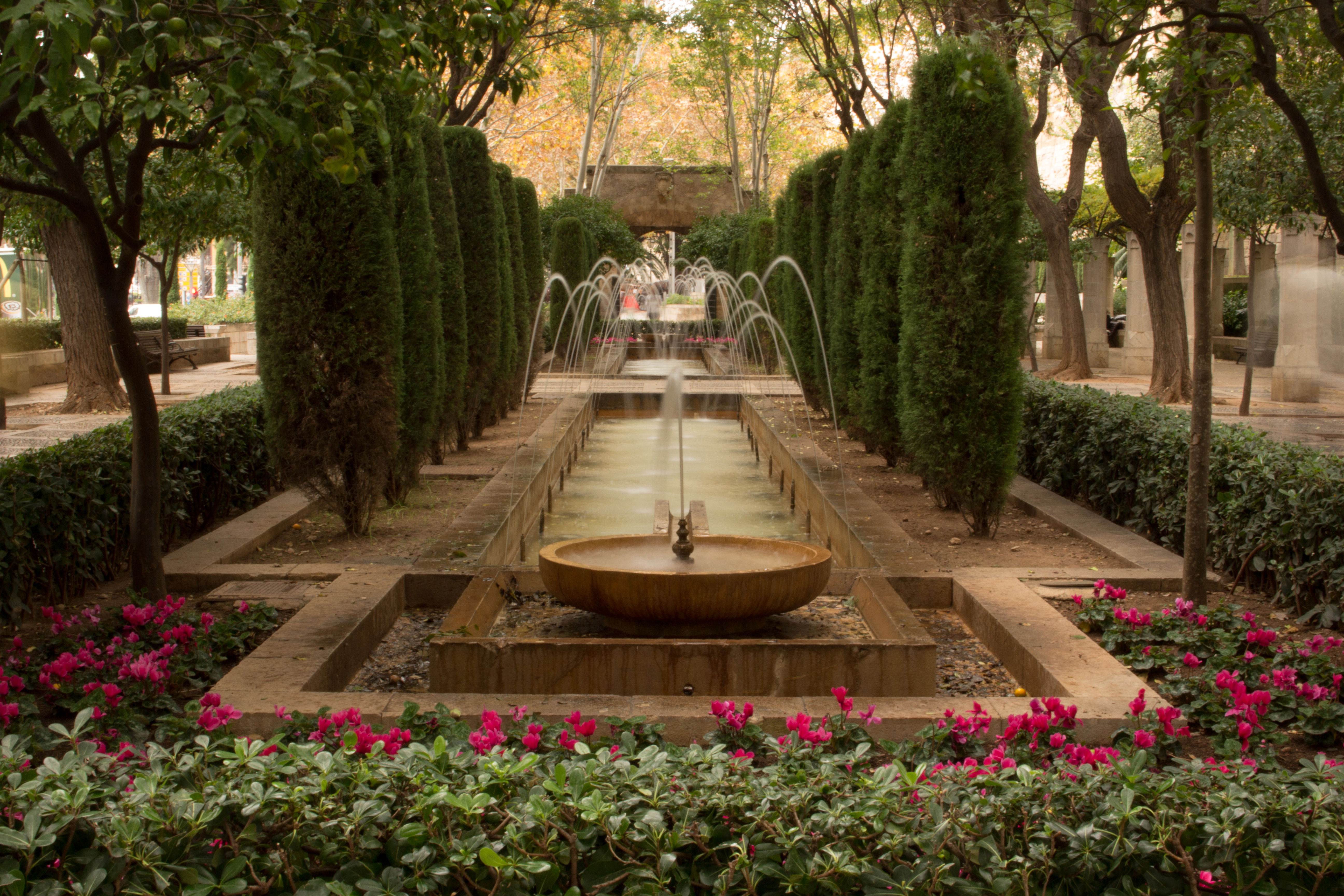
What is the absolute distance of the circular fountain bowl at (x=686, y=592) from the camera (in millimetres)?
4219

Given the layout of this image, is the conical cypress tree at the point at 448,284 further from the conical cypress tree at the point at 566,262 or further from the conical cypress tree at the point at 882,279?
the conical cypress tree at the point at 566,262

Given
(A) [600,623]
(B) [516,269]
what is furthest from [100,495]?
(B) [516,269]

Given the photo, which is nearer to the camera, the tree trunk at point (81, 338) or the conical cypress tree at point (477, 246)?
the conical cypress tree at point (477, 246)

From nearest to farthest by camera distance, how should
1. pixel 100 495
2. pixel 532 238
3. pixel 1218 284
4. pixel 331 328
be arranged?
pixel 100 495 < pixel 331 328 < pixel 532 238 < pixel 1218 284

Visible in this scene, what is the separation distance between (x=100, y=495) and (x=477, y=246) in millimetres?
5836

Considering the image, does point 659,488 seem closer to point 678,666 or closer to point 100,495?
point 100,495

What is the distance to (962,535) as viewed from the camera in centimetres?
719

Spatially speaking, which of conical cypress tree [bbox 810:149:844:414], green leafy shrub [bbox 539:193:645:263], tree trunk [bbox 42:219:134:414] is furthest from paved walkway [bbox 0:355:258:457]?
green leafy shrub [bbox 539:193:645:263]

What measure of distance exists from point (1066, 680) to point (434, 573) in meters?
3.00

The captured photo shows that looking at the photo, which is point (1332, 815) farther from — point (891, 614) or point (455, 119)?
point (455, 119)

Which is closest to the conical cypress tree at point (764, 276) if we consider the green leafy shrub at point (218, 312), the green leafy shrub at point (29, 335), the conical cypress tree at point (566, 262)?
the conical cypress tree at point (566, 262)

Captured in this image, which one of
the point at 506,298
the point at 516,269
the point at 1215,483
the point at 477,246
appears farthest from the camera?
the point at 516,269

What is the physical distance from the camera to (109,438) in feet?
20.3

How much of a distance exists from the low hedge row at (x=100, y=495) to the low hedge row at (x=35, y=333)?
27.9ft
